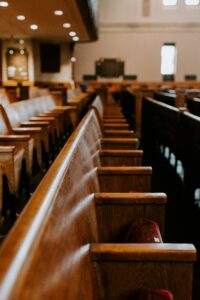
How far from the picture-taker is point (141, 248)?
39.0 inches

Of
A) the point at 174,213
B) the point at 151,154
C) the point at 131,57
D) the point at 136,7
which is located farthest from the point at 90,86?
the point at 174,213

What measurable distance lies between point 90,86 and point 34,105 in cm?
944

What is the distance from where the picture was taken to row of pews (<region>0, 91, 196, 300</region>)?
0.47m

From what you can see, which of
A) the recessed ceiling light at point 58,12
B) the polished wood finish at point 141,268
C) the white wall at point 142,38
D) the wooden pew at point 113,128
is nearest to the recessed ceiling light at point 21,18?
the recessed ceiling light at point 58,12

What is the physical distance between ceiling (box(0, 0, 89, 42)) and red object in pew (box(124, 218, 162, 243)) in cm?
542

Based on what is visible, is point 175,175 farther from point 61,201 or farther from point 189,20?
point 189,20

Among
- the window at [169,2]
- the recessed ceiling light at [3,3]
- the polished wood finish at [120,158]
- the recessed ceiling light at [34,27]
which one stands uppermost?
the window at [169,2]

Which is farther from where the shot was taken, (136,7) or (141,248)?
(136,7)

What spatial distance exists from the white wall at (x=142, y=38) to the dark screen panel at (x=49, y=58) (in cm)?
286

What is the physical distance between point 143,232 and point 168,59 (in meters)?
14.7

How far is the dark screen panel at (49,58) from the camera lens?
12.1m

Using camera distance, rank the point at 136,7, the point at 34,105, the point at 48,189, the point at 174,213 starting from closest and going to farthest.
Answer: the point at 48,189
the point at 174,213
the point at 34,105
the point at 136,7

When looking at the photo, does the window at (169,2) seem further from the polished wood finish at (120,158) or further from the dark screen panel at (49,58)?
the polished wood finish at (120,158)

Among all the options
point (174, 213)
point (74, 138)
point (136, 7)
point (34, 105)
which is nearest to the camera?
point (74, 138)
